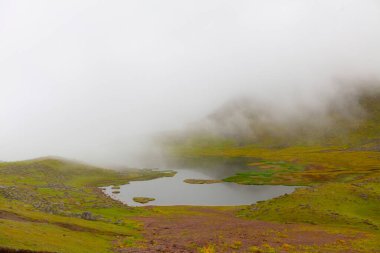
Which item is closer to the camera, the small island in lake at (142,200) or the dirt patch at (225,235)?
the dirt patch at (225,235)

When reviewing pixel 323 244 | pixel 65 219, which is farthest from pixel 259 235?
pixel 65 219

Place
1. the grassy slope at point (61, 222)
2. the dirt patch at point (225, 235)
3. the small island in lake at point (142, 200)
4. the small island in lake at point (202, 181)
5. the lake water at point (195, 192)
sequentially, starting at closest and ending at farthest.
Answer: the grassy slope at point (61, 222) → the dirt patch at point (225, 235) → the lake water at point (195, 192) → the small island in lake at point (142, 200) → the small island in lake at point (202, 181)

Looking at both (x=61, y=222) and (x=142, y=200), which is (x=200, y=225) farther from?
(x=142, y=200)

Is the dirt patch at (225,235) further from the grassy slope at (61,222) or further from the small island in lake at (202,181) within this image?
the small island in lake at (202,181)

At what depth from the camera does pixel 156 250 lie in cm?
4047

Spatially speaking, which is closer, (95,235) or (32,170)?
(95,235)

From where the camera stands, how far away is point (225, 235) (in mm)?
54188

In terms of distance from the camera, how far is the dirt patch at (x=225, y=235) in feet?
148

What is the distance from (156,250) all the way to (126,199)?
7885 cm

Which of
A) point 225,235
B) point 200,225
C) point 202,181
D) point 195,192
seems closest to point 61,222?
point 225,235

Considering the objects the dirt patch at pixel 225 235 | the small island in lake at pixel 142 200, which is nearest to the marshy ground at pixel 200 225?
the dirt patch at pixel 225 235

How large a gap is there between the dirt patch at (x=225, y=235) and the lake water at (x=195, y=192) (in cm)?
4113

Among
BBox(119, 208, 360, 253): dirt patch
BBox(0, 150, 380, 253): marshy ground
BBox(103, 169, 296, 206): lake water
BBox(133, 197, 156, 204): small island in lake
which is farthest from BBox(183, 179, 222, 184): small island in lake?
BBox(119, 208, 360, 253): dirt patch

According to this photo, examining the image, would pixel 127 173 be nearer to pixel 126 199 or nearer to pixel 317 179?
pixel 126 199
